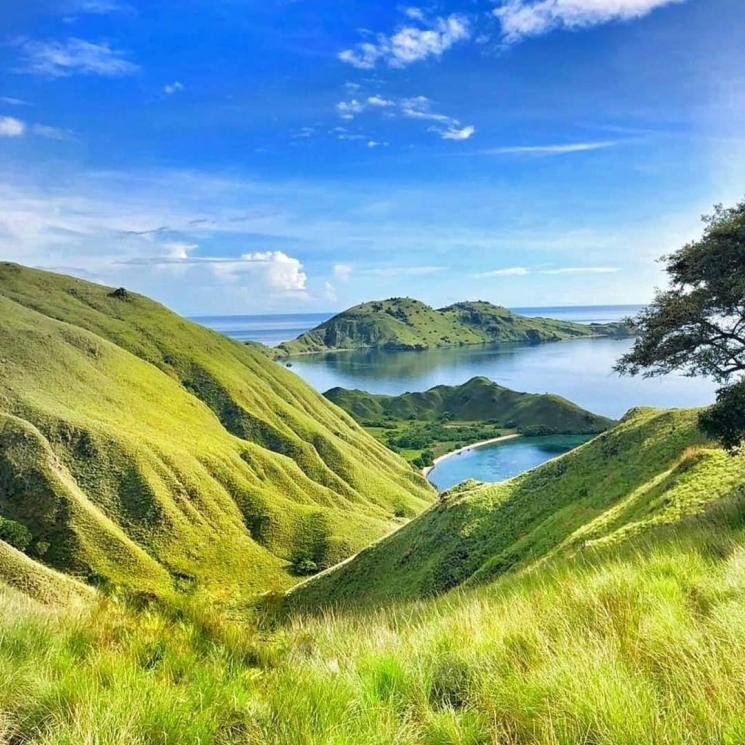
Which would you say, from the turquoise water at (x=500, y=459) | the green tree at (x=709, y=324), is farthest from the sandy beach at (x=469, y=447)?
the green tree at (x=709, y=324)

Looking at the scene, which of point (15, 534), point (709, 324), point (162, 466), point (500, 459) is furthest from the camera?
point (500, 459)

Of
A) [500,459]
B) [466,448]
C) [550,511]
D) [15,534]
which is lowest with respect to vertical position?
[500,459]

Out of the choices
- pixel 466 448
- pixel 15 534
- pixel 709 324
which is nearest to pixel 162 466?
pixel 15 534

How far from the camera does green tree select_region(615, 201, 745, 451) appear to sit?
19.9 meters

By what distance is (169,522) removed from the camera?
7919 cm

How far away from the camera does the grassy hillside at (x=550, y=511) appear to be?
24.3 m

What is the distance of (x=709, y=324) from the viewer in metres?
21.4

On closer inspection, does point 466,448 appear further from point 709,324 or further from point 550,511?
point 709,324

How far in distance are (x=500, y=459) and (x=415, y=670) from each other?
170 metres

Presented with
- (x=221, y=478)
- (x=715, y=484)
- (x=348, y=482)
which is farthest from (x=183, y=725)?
(x=348, y=482)

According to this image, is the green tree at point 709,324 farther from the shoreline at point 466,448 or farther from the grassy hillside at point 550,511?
the shoreline at point 466,448

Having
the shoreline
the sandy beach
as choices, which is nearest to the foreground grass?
the shoreline

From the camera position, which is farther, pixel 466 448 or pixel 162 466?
pixel 466 448

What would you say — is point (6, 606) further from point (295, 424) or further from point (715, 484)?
point (295, 424)
